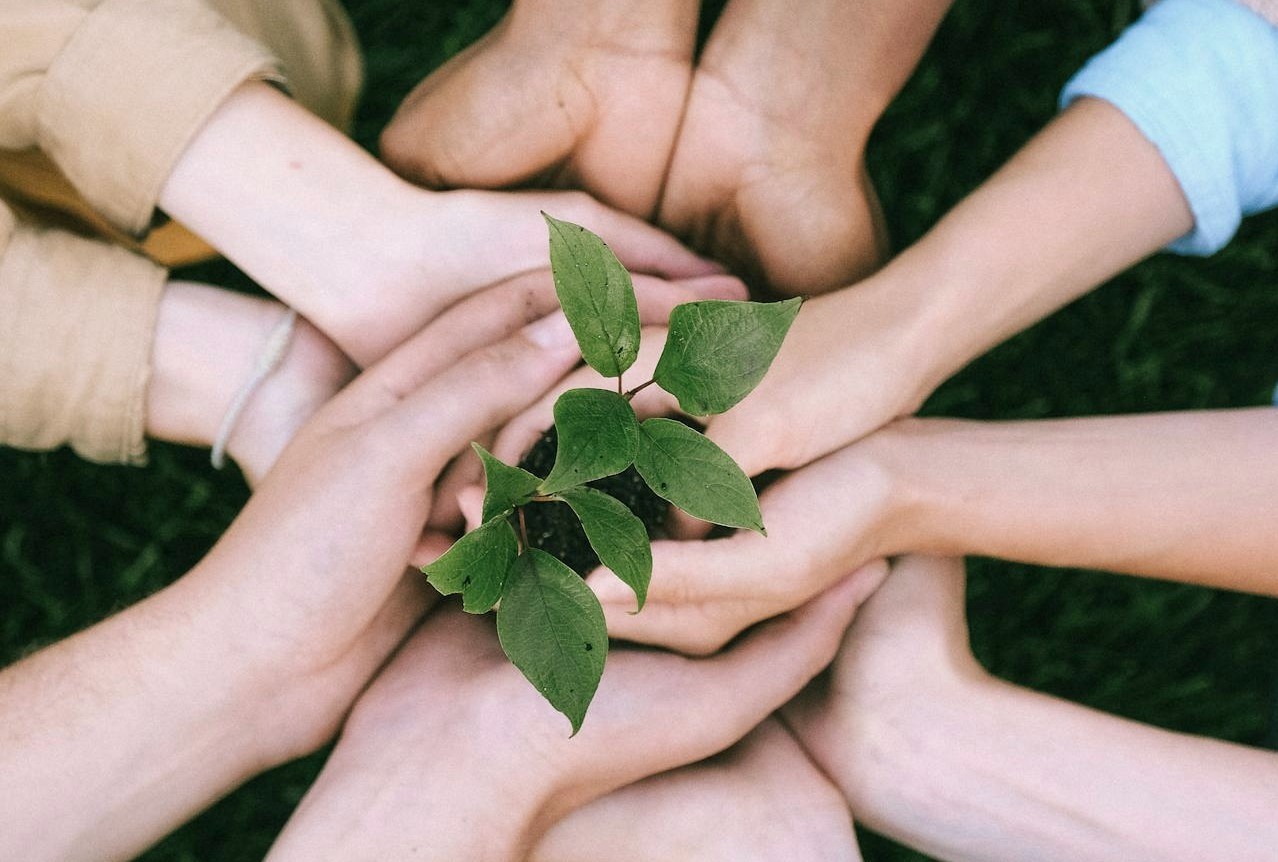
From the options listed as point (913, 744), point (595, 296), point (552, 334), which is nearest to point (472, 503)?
point (552, 334)

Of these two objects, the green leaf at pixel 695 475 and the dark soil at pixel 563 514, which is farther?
the dark soil at pixel 563 514

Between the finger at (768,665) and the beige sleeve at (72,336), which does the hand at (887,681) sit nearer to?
the finger at (768,665)

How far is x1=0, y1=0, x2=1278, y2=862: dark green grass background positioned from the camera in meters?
1.51

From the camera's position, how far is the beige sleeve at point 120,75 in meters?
1.04

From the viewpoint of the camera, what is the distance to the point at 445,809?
93 centimetres

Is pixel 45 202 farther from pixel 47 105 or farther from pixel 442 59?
pixel 442 59

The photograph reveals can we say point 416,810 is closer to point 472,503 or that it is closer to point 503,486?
point 472,503

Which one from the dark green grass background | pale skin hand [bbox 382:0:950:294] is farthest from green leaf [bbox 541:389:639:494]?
the dark green grass background

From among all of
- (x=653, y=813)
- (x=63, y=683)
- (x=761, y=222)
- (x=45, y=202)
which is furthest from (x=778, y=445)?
(x=45, y=202)

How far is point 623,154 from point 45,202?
83cm

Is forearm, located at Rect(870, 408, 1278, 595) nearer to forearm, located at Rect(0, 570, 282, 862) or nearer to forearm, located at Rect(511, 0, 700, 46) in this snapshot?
forearm, located at Rect(511, 0, 700, 46)

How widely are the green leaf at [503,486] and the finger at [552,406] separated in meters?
0.35

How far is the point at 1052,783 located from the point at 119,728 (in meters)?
0.97

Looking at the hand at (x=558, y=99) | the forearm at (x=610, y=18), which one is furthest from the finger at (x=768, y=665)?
the forearm at (x=610, y=18)
